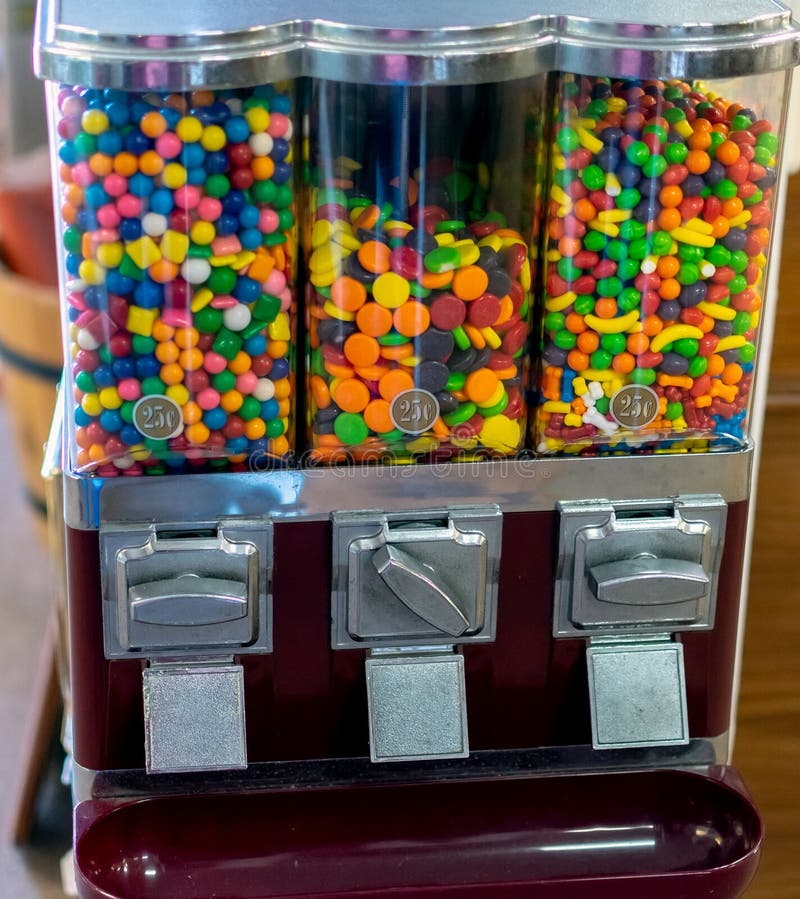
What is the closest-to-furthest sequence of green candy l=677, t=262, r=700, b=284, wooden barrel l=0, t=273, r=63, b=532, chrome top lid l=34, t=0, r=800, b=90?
chrome top lid l=34, t=0, r=800, b=90, green candy l=677, t=262, r=700, b=284, wooden barrel l=0, t=273, r=63, b=532

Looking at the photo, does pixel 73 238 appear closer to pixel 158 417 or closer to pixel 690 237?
pixel 158 417

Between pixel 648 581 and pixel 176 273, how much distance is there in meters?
0.38

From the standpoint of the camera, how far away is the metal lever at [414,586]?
82 cm

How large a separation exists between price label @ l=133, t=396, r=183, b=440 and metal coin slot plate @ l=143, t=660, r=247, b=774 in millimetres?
168

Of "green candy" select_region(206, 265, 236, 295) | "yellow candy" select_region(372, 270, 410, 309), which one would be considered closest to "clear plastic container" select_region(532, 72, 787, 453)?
"yellow candy" select_region(372, 270, 410, 309)

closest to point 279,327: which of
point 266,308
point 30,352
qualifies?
point 266,308

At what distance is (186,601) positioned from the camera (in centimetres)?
80

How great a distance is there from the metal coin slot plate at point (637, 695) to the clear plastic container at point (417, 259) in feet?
0.64

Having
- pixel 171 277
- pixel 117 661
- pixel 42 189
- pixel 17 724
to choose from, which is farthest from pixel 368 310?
pixel 17 724

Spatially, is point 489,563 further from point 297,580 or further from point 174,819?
point 174,819

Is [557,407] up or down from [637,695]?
up

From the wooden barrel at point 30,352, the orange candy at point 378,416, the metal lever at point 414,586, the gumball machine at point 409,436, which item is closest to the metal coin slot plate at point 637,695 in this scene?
the gumball machine at point 409,436

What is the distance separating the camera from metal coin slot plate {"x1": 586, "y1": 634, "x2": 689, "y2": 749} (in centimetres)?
87

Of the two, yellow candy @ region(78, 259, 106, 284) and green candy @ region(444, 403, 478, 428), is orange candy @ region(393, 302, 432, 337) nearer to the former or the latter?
green candy @ region(444, 403, 478, 428)
